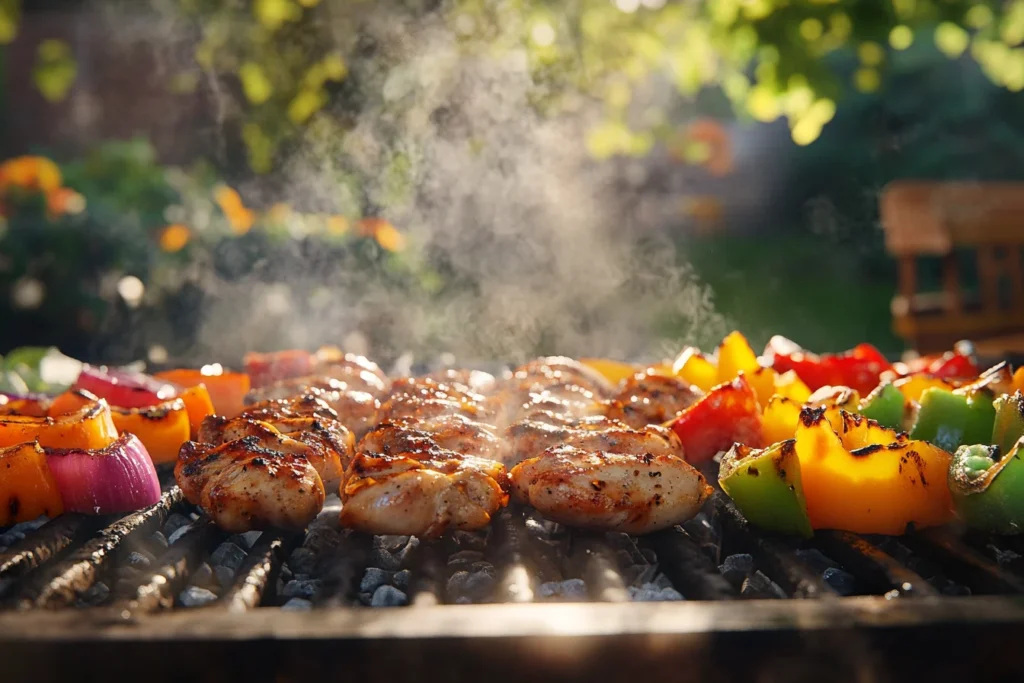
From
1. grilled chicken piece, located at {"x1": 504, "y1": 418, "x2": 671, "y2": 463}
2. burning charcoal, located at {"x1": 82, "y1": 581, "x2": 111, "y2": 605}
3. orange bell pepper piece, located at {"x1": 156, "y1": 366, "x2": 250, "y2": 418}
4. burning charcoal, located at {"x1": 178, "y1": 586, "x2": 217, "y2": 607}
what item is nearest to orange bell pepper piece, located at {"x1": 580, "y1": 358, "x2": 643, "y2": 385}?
grilled chicken piece, located at {"x1": 504, "y1": 418, "x2": 671, "y2": 463}

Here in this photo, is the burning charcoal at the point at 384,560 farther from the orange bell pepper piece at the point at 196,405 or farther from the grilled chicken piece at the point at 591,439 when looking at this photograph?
the orange bell pepper piece at the point at 196,405

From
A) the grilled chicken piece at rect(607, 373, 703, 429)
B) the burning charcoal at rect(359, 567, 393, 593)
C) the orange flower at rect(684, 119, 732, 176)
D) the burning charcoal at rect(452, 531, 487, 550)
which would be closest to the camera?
the burning charcoal at rect(359, 567, 393, 593)

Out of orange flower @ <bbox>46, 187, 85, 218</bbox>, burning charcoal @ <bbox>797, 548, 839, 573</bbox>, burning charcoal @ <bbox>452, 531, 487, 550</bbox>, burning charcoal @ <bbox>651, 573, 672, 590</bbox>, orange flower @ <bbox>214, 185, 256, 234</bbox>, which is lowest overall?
burning charcoal @ <bbox>797, 548, 839, 573</bbox>

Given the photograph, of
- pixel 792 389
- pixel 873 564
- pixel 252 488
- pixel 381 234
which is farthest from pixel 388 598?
pixel 381 234

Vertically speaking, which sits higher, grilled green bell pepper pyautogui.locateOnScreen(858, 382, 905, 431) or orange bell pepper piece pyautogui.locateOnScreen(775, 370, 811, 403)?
grilled green bell pepper pyautogui.locateOnScreen(858, 382, 905, 431)

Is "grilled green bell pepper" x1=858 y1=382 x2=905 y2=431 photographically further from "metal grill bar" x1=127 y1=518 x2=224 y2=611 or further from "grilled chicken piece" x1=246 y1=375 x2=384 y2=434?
"metal grill bar" x1=127 y1=518 x2=224 y2=611

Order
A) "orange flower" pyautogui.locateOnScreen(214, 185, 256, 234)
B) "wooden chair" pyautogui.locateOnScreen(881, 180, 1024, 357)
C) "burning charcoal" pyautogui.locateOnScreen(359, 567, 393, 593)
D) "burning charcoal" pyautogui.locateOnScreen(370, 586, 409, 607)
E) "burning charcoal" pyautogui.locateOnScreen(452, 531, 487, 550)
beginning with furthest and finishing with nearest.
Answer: "orange flower" pyautogui.locateOnScreen(214, 185, 256, 234) < "wooden chair" pyautogui.locateOnScreen(881, 180, 1024, 357) < "burning charcoal" pyautogui.locateOnScreen(452, 531, 487, 550) < "burning charcoal" pyautogui.locateOnScreen(359, 567, 393, 593) < "burning charcoal" pyautogui.locateOnScreen(370, 586, 409, 607)

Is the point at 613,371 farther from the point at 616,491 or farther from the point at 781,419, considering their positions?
the point at 616,491
